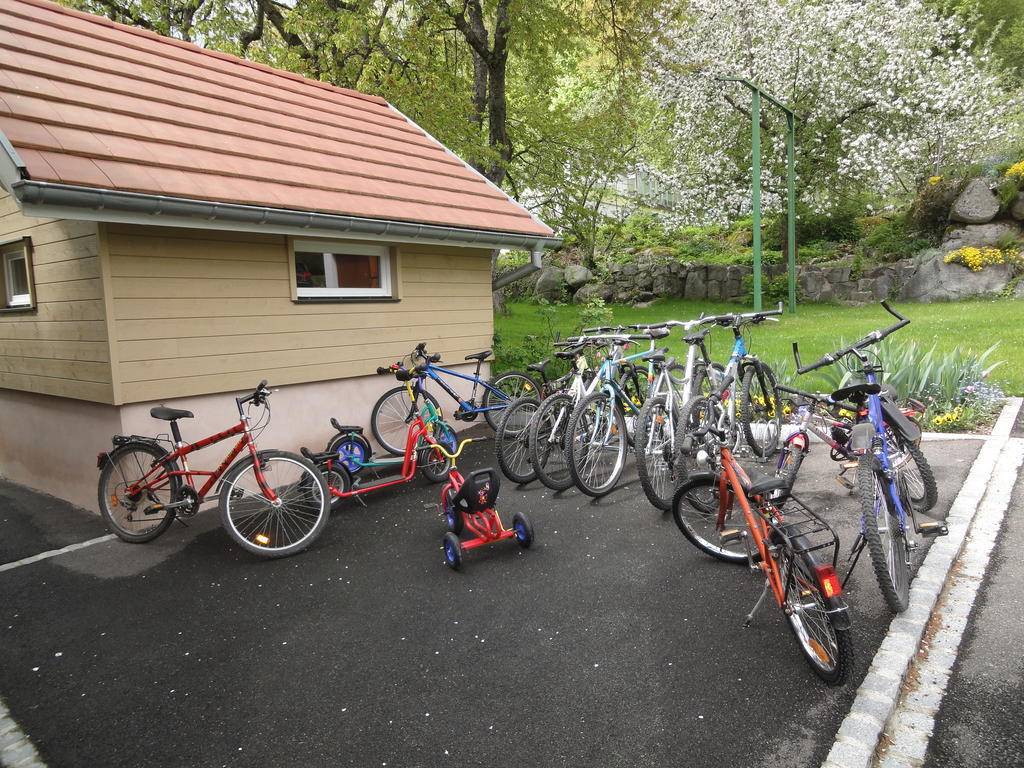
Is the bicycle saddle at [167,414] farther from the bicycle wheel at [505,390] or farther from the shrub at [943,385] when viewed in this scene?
the shrub at [943,385]

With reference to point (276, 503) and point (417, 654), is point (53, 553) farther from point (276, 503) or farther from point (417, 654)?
point (417, 654)

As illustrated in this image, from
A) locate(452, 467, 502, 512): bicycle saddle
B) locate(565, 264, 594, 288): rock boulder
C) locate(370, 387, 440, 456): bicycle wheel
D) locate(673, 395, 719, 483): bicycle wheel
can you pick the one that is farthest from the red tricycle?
locate(565, 264, 594, 288): rock boulder

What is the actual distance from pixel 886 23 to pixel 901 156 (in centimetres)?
389

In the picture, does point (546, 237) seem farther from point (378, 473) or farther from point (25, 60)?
point (25, 60)

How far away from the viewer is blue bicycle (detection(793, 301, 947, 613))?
3.18 metres

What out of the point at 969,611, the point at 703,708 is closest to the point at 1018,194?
the point at 969,611

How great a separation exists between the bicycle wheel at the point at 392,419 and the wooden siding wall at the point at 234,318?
40cm

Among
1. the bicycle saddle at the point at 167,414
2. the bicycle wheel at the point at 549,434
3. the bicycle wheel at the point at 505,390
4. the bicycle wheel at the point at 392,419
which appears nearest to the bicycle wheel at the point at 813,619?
the bicycle wheel at the point at 549,434

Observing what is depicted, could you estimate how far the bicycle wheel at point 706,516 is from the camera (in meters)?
3.89

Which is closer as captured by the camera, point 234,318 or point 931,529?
point 931,529

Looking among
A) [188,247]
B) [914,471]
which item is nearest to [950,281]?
[914,471]

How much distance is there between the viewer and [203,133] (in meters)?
6.07

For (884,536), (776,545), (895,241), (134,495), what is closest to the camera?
(776,545)

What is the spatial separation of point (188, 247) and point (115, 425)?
5.28ft
